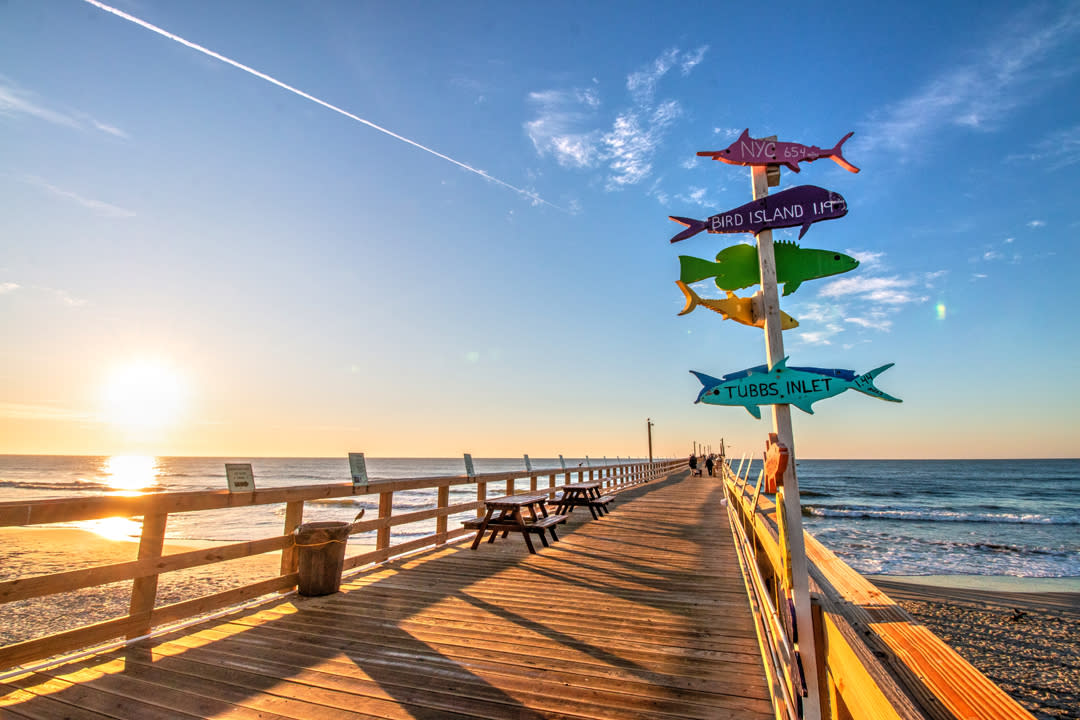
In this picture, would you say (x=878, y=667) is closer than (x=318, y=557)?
Yes

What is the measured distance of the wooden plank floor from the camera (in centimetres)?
295

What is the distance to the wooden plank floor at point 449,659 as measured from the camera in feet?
9.69

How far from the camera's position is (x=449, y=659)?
12.0 ft

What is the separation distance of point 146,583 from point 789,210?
18.0 ft

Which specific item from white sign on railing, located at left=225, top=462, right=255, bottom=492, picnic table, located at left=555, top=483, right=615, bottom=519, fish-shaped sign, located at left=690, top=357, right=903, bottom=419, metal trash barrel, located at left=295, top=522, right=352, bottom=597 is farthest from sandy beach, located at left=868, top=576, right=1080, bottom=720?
white sign on railing, located at left=225, top=462, right=255, bottom=492

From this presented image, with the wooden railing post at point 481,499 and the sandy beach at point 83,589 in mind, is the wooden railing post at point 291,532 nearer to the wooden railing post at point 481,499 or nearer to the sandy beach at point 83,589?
the wooden railing post at point 481,499

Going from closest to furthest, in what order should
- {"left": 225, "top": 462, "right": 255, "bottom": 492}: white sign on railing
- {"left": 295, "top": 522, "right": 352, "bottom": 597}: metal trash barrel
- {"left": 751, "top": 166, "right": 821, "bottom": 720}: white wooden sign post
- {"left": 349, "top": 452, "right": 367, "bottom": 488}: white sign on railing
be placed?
1. {"left": 751, "top": 166, "right": 821, "bottom": 720}: white wooden sign post
2. {"left": 225, "top": 462, "right": 255, "bottom": 492}: white sign on railing
3. {"left": 295, "top": 522, "right": 352, "bottom": 597}: metal trash barrel
4. {"left": 349, "top": 452, "right": 367, "bottom": 488}: white sign on railing

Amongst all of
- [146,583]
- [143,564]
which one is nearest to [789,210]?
[143,564]

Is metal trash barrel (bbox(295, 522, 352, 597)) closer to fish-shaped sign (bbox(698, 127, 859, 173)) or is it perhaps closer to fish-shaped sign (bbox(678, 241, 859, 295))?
fish-shaped sign (bbox(678, 241, 859, 295))

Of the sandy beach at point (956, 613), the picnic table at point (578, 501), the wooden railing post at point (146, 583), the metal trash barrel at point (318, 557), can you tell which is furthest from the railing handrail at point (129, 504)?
the picnic table at point (578, 501)

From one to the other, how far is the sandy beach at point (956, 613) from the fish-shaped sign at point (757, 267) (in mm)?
8151

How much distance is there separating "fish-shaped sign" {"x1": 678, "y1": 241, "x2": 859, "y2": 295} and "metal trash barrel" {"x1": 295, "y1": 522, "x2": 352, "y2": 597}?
14.5ft

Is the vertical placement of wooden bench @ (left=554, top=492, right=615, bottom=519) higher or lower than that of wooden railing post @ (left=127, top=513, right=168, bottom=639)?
lower

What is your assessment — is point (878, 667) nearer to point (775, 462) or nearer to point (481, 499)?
point (775, 462)
